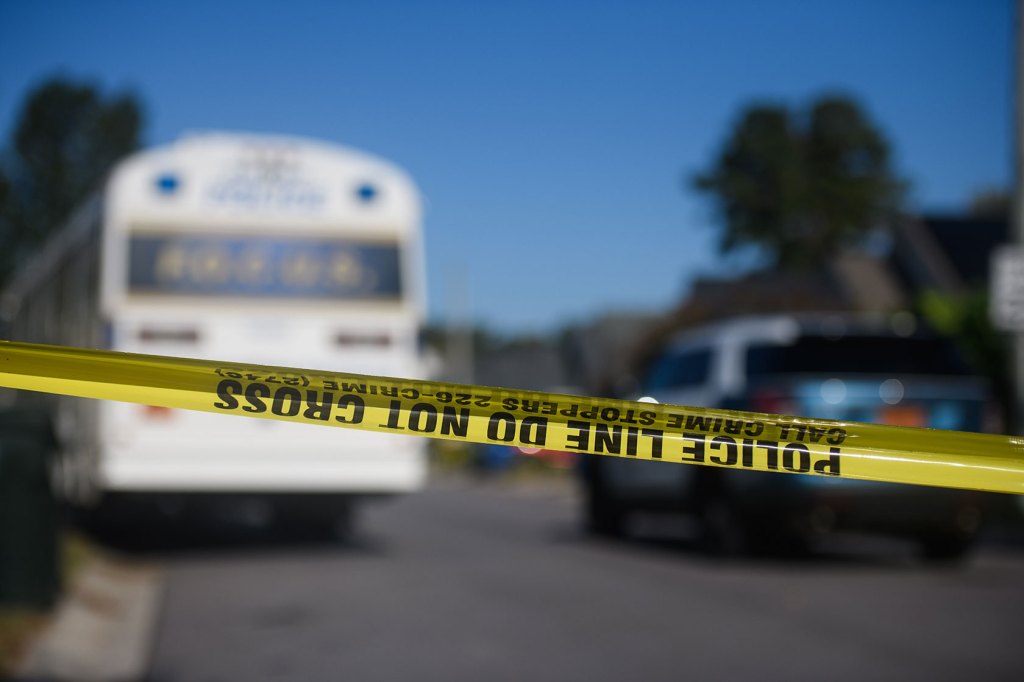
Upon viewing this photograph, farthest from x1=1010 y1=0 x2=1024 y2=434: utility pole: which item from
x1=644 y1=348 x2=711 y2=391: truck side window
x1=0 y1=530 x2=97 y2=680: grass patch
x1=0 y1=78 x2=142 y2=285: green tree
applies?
x1=0 y1=78 x2=142 y2=285: green tree

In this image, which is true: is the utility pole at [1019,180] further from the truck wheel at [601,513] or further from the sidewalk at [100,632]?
the sidewalk at [100,632]

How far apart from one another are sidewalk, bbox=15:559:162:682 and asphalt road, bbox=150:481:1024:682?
178mm

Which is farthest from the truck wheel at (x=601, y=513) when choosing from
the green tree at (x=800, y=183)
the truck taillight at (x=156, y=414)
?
the green tree at (x=800, y=183)

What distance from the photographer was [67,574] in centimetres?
1005

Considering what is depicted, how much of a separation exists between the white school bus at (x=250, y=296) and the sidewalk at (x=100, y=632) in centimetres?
124

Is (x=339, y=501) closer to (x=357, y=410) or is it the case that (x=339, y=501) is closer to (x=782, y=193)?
(x=357, y=410)

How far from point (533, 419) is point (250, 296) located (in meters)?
8.78

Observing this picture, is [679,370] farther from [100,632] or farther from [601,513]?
[100,632]

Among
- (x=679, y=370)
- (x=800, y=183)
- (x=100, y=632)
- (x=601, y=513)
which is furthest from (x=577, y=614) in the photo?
(x=800, y=183)

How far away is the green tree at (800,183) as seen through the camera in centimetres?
6669

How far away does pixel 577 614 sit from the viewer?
890 centimetres

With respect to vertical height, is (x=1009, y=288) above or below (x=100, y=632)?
above

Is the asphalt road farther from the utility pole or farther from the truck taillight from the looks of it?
the utility pole

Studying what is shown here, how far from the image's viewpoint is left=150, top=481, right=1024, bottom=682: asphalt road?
23.0 feet
